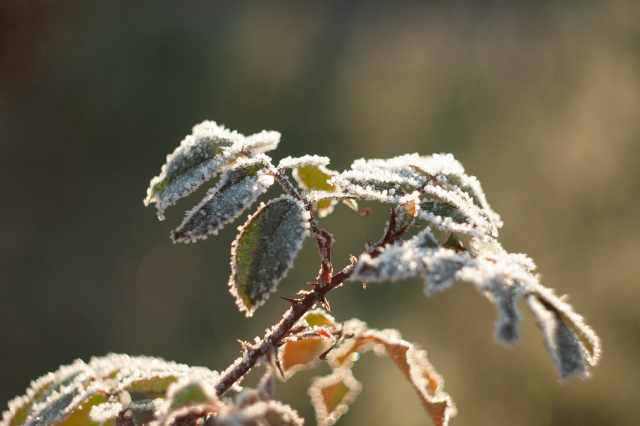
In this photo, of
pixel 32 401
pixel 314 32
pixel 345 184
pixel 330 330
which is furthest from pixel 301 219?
pixel 314 32

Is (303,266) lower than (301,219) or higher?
higher

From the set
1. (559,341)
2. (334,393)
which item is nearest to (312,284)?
(334,393)

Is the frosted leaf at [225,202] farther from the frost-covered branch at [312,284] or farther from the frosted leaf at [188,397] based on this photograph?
the frosted leaf at [188,397]

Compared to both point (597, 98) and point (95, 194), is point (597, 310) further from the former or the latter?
point (95, 194)

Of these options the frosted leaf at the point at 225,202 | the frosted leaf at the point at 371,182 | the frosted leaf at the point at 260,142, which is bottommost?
the frosted leaf at the point at 225,202

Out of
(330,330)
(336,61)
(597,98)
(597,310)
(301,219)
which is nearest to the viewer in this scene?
(301,219)

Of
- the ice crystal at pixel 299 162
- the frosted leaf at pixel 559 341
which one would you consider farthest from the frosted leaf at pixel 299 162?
the frosted leaf at pixel 559 341

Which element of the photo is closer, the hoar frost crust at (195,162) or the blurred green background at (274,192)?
the hoar frost crust at (195,162)
